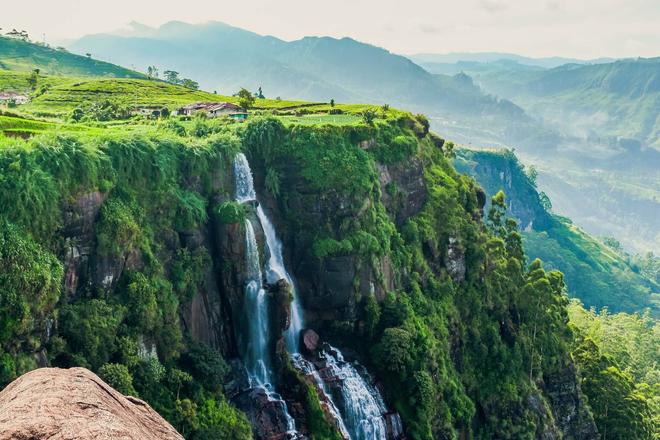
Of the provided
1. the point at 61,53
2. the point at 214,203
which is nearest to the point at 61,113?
the point at 214,203

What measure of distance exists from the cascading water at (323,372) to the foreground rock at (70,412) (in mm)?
23904

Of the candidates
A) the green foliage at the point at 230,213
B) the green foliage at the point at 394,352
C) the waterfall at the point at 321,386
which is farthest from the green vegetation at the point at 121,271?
the green foliage at the point at 394,352

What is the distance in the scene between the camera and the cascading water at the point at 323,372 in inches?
1588

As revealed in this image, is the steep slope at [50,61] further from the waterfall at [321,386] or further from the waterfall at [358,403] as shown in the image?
the waterfall at [358,403]

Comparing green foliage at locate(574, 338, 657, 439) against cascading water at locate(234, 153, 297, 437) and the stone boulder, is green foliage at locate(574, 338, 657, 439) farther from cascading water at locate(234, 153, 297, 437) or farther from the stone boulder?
cascading water at locate(234, 153, 297, 437)

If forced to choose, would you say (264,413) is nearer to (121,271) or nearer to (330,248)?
(121,271)

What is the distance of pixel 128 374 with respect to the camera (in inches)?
1211

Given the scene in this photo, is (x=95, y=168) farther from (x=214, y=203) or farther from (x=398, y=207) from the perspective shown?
(x=398, y=207)

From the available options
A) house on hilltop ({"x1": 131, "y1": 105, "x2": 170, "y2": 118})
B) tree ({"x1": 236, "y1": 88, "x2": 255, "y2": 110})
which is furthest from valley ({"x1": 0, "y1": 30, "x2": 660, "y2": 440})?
tree ({"x1": 236, "y1": 88, "x2": 255, "y2": 110})

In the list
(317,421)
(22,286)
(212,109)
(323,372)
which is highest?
(212,109)

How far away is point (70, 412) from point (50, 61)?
16981 cm

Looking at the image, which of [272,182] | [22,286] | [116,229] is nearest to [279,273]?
[272,182]

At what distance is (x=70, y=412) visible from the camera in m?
13.3

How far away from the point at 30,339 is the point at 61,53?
554 feet
